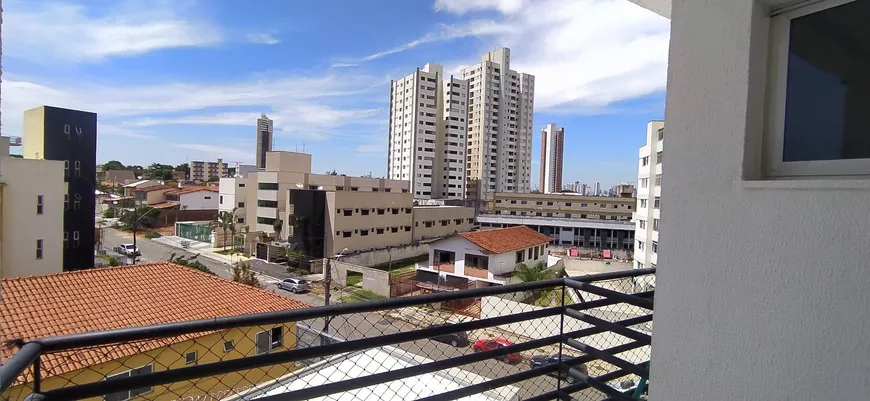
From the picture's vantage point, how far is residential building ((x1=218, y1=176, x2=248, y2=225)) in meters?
34.2

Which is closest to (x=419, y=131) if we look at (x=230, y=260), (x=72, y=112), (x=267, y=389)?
(x=230, y=260)

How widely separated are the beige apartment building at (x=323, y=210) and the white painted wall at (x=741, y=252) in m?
25.4

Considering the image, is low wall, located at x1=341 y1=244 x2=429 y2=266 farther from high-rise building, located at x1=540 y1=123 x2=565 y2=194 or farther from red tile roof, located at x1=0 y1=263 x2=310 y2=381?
high-rise building, located at x1=540 y1=123 x2=565 y2=194

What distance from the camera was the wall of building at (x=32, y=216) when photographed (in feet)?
41.8

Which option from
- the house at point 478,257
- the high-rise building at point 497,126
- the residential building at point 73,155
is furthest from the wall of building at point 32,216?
the high-rise building at point 497,126

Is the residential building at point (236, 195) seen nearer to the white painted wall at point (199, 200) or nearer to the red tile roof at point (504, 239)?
the white painted wall at point (199, 200)

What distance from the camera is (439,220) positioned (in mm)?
34781

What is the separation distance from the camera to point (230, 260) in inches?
1014

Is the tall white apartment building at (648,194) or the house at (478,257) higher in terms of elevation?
the tall white apartment building at (648,194)

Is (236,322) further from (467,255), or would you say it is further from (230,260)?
(230,260)

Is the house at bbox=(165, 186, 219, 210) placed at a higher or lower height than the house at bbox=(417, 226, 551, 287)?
higher

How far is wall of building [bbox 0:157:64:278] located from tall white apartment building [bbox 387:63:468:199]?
35.7 m

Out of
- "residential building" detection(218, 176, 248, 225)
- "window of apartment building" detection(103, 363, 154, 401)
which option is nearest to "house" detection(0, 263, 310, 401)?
"window of apartment building" detection(103, 363, 154, 401)

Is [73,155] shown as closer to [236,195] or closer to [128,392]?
[236,195]
